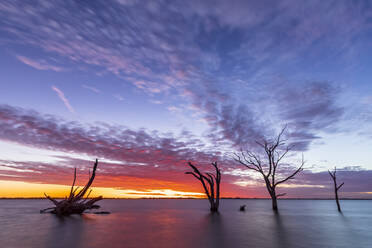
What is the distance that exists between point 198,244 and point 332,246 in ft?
26.8

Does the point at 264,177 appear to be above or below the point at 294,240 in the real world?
above

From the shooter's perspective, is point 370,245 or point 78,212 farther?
point 78,212

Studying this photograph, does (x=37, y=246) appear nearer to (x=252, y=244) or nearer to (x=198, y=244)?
(x=198, y=244)

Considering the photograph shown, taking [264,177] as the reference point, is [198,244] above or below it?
below

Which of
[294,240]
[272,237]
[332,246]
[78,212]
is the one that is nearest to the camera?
[332,246]

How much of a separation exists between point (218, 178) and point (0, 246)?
27629mm

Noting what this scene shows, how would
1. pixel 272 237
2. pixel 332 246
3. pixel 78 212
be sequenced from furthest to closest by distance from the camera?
pixel 78 212 < pixel 272 237 < pixel 332 246

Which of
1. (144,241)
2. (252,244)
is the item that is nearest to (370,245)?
(252,244)

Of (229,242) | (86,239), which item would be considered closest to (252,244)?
(229,242)

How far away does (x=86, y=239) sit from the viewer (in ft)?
54.3

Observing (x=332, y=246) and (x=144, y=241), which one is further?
(x=144, y=241)

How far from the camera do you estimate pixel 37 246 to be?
580 inches

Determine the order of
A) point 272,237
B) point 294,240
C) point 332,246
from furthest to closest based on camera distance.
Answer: point 272,237 < point 294,240 < point 332,246

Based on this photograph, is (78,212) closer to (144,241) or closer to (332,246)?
(144,241)
